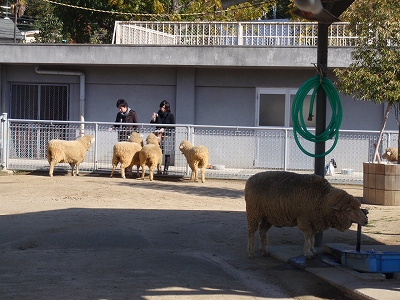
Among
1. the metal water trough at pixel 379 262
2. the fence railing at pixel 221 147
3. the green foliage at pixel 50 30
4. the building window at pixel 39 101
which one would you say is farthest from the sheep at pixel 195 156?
the green foliage at pixel 50 30

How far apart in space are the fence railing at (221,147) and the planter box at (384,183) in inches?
148

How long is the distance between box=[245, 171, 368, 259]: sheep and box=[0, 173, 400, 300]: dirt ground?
515 mm

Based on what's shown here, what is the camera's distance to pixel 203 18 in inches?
1353

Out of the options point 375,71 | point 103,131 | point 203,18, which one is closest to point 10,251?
point 375,71

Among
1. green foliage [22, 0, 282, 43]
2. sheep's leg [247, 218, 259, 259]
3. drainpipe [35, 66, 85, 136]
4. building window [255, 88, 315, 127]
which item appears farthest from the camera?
green foliage [22, 0, 282, 43]

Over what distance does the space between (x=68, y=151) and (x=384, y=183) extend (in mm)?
8112

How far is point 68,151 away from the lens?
1809 cm

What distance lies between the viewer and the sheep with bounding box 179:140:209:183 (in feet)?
57.1

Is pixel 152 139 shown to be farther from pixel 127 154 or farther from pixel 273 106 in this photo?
pixel 273 106

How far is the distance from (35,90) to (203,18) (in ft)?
43.2

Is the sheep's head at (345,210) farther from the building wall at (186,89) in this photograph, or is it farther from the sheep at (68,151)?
the building wall at (186,89)

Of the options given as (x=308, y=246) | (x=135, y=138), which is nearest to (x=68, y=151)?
(x=135, y=138)

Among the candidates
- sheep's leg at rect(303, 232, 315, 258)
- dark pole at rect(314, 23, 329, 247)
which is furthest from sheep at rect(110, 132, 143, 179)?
sheep's leg at rect(303, 232, 315, 258)

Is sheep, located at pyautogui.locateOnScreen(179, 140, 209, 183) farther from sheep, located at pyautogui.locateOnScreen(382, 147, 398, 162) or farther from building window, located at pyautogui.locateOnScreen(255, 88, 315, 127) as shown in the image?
sheep, located at pyautogui.locateOnScreen(382, 147, 398, 162)
